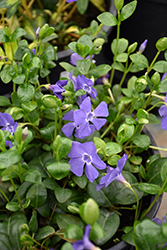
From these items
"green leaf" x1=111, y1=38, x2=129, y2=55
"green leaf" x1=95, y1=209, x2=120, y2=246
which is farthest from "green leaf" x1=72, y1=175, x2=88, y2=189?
"green leaf" x1=111, y1=38, x2=129, y2=55

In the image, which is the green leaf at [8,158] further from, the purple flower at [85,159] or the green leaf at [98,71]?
the green leaf at [98,71]

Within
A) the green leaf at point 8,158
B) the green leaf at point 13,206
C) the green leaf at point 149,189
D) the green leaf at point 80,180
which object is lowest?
the green leaf at point 13,206

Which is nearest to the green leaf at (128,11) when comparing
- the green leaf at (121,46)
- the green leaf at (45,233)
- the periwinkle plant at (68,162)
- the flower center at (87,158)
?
the periwinkle plant at (68,162)

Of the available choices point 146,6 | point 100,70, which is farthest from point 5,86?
point 146,6

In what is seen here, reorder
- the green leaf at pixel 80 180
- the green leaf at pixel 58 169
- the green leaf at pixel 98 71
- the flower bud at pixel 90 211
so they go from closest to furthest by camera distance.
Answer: the flower bud at pixel 90 211, the green leaf at pixel 58 169, the green leaf at pixel 80 180, the green leaf at pixel 98 71

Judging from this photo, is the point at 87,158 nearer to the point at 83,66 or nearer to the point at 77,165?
the point at 77,165

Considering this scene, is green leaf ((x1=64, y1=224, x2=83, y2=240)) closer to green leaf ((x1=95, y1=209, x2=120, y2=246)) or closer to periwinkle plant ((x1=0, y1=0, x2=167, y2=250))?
periwinkle plant ((x1=0, y1=0, x2=167, y2=250))

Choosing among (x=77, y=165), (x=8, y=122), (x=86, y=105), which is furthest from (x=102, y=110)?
(x=8, y=122)
